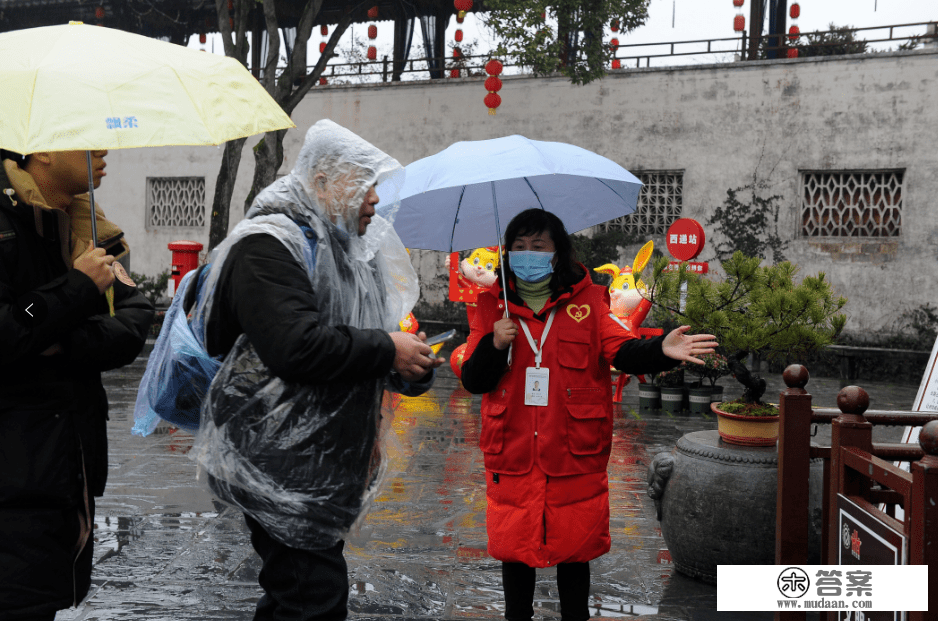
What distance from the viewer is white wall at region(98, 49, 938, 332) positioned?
13.0 m

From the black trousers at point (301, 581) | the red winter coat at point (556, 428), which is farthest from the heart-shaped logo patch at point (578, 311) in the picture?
the black trousers at point (301, 581)

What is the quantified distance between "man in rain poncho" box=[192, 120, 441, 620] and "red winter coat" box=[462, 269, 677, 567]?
2.43ft

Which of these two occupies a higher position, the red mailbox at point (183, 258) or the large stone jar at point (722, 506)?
the red mailbox at point (183, 258)

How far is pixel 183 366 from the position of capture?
239 cm

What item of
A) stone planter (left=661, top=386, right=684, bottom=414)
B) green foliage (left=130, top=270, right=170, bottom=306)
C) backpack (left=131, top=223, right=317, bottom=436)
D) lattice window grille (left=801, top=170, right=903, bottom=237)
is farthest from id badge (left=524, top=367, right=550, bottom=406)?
green foliage (left=130, top=270, right=170, bottom=306)

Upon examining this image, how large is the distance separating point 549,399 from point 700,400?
672 centimetres

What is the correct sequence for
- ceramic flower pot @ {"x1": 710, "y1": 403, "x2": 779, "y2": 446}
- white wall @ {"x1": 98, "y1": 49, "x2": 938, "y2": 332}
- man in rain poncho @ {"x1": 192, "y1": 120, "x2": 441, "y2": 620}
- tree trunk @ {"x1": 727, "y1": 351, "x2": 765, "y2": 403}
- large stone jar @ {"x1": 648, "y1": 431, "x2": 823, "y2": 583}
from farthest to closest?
white wall @ {"x1": 98, "y1": 49, "x2": 938, "y2": 332}
tree trunk @ {"x1": 727, "y1": 351, "x2": 765, "y2": 403}
ceramic flower pot @ {"x1": 710, "y1": 403, "x2": 779, "y2": 446}
large stone jar @ {"x1": 648, "y1": 431, "x2": 823, "y2": 583}
man in rain poncho @ {"x1": 192, "y1": 120, "x2": 441, "y2": 620}

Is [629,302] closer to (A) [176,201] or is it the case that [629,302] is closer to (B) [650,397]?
(B) [650,397]

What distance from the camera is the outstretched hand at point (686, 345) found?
2918mm

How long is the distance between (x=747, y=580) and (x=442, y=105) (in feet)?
44.0

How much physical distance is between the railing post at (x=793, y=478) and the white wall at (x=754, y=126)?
1122 cm

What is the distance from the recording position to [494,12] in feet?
38.2

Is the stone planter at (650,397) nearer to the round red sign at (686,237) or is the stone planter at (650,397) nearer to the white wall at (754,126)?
the round red sign at (686,237)

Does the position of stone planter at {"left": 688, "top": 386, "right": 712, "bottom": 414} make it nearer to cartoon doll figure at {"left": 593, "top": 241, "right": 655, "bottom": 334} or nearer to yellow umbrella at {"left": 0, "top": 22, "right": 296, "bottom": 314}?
cartoon doll figure at {"left": 593, "top": 241, "right": 655, "bottom": 334}
